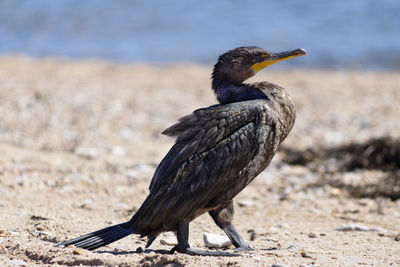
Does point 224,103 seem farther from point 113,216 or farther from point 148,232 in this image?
point 113,216

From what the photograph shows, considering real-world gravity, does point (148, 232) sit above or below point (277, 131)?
below

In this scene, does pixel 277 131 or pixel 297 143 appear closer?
pixel 277 131

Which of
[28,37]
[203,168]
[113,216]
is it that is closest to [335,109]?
[113,216]

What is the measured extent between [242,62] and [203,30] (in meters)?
16.5

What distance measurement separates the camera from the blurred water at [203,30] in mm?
17750

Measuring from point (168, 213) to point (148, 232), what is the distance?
24 centimetres

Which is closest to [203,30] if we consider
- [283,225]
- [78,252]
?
[283,225]

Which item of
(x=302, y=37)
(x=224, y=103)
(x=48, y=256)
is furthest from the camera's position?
(x=302, y=37)

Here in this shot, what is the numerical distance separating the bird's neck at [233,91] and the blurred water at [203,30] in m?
11.9

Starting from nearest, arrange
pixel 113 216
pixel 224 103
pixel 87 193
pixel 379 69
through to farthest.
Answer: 1. pixel 224 103
2. pixel 113 216
3. pixel 87 193
4. pixel 379 69

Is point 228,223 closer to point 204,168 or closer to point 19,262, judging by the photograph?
point 204,168

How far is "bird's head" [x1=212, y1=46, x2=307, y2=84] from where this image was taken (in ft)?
15.9

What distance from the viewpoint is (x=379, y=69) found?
51.3ft

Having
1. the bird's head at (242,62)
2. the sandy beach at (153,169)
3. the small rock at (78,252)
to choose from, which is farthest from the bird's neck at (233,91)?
the small rock at (78,252)
